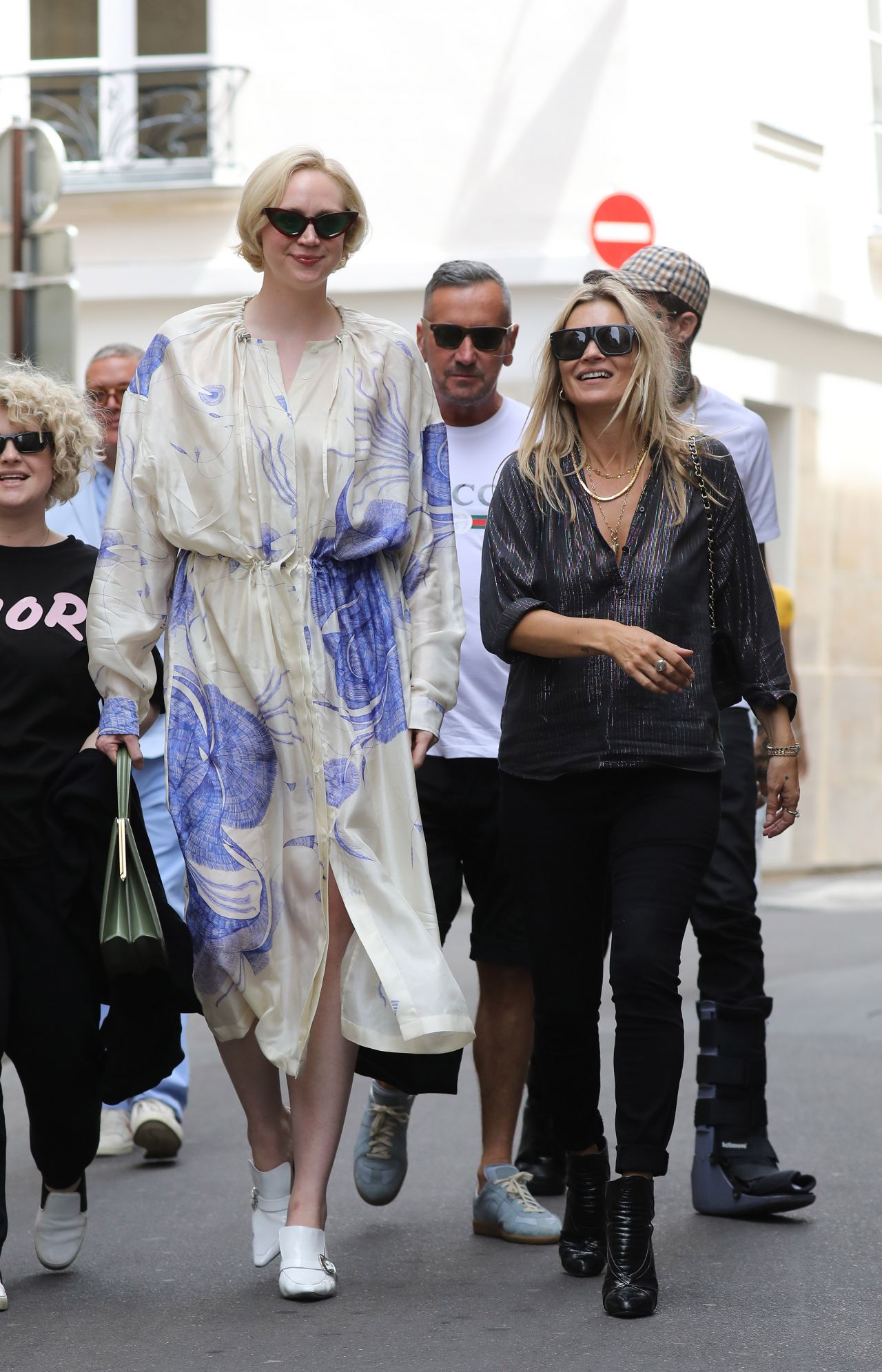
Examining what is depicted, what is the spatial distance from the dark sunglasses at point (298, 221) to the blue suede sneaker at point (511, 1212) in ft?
7.09

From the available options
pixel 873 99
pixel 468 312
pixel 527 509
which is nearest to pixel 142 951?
pixel 527 509

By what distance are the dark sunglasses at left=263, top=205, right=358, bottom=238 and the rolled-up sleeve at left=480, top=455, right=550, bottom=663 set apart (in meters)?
0.64

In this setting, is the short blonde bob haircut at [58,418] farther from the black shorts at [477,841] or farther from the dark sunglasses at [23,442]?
the black shorts at [477,841]

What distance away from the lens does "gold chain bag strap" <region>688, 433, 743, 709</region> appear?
4469mm

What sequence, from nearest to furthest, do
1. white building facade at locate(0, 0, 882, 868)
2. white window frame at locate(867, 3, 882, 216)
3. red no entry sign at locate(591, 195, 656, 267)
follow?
red no entry sign at locate(591, 195, 656, 267) → white building facade at locate(0, 0, 882, 868) → white window frame at locate(867, 3, 882, 216)

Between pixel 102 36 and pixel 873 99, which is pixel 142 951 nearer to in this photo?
pixel 102 36

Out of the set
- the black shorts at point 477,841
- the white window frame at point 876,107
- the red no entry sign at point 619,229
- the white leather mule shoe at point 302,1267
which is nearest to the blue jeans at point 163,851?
the black shorts at point 477,841

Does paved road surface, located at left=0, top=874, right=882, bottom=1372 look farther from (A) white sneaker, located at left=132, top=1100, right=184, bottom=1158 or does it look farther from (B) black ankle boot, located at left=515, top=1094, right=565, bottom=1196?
(B) black ankle boot, located at left=515, top=1094, right=565, bottom=1196

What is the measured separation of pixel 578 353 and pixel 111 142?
10394 mm

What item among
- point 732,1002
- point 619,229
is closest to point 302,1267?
point 732,1002

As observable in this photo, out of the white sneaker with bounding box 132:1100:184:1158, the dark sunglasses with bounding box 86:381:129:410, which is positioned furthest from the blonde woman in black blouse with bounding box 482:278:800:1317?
the dark sunglasses with bounding box 86:381:129:410

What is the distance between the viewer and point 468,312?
531 centimetres

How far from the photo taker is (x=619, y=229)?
11.0m

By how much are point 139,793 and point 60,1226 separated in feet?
6.59
